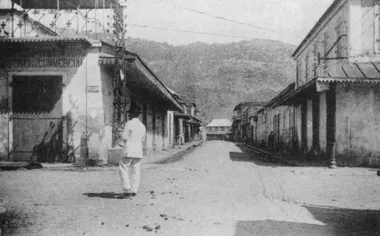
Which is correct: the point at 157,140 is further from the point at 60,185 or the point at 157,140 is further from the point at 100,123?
the point at 60,185

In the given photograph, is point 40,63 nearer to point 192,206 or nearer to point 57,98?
point 57,98

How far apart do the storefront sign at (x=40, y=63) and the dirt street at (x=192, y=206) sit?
4633mm

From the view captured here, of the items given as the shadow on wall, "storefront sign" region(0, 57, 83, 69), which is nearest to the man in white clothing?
the shadow on wall

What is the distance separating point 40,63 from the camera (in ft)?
44.3

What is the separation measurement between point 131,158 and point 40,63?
27.1ft

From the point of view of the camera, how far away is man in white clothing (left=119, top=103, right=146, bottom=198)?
265 inches

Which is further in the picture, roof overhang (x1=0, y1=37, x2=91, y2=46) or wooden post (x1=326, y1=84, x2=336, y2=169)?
wooden post (x1=326, y1=84, x2=336, y2=169)

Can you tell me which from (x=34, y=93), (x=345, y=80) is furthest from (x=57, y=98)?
(x=345, y=80)

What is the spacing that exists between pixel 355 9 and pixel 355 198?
1048 cm

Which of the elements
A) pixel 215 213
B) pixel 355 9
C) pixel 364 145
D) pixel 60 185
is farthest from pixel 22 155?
pixel 355 9

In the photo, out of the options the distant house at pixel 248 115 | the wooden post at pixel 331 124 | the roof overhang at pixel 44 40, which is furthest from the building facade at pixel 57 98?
the distant house at pixel 248 115

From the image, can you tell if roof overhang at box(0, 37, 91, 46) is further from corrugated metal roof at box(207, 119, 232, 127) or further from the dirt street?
corrugated metal roof at box(207, 119, 232, 127)

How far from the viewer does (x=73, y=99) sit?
13.4 metres

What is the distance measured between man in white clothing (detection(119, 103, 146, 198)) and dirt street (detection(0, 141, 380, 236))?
0.26 meters
